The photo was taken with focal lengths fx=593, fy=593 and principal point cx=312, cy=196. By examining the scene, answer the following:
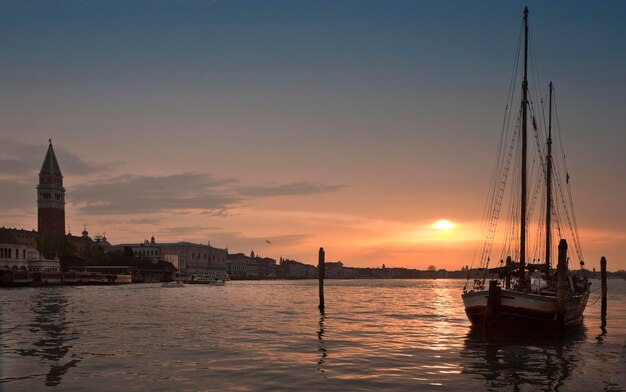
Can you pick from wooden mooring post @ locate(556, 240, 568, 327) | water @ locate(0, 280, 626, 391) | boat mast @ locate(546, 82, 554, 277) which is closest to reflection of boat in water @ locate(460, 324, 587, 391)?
water @ locate(0, 280, 626, 391)

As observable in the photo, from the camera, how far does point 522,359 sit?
90.6 ft

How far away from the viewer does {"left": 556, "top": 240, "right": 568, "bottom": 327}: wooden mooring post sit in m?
34.9

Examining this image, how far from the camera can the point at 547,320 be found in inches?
1423

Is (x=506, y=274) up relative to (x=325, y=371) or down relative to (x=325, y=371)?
up

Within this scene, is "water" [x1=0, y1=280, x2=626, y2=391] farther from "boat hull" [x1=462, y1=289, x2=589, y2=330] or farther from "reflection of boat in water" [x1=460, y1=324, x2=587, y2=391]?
"boat hull" [x1=462, y1=289, x2=589, y2=330]

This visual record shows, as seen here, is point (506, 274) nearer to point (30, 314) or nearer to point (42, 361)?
point (42, 361)

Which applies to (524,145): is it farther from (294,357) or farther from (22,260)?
(22,260)

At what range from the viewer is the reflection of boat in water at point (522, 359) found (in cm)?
2208

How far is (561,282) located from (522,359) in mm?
9687

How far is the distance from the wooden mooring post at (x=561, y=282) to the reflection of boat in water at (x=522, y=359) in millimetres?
1364

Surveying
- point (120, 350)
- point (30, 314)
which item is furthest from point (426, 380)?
point (30, 314)

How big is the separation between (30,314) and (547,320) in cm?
4203

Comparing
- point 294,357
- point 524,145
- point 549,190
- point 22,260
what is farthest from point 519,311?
point 22,260

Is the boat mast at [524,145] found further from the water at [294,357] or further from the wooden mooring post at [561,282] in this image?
the water at [294,357]
